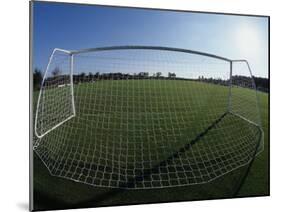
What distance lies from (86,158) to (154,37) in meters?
1.21

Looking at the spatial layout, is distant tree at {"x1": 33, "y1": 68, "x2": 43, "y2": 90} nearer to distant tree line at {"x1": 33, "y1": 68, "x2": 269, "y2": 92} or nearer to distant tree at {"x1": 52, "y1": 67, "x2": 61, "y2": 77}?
distant tree line at {"x1": 33, "y1": 68, "x2": 269, "y2": 92}

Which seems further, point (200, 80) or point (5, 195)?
point (200, 80)

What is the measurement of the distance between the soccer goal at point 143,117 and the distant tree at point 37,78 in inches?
2.0

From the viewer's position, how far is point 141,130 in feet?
14.3

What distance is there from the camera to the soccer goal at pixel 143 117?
4105mm

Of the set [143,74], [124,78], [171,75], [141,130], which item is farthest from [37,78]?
[171,75]

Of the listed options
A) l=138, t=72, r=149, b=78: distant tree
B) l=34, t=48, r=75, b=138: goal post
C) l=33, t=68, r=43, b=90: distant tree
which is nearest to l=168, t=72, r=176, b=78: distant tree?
l=138, t=72, r=149, b=78: distant tree

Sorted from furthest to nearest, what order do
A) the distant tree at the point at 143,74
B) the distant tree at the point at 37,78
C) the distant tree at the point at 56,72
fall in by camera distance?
the distant tree at the point at 143,74
the distant tree at the point at 56,72
the distant tree at the point at 37,78

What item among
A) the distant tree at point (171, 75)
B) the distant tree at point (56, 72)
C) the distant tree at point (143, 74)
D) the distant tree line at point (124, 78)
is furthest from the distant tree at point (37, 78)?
the distant tree at point (171, 75)

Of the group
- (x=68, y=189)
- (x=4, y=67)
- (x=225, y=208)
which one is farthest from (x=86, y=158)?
(x=225, y=208)

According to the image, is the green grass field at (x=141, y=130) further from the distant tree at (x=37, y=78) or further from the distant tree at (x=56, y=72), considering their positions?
the distant tree at (x=56, y=72)

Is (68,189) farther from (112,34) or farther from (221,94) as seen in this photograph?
(221,94)

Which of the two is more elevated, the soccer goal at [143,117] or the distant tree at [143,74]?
the distant tree at [143,74]

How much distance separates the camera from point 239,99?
4691 millimetres
